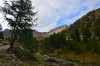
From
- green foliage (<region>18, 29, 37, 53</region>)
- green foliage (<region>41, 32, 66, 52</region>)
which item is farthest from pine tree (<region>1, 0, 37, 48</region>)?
green foliage (<region>41, 32, 66, 52</region>)

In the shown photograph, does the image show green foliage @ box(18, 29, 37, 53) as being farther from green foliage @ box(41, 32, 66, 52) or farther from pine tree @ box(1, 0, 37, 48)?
green foliage @ box(41, 32, 66, 52)

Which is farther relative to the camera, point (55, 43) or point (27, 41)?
point (55, 43)

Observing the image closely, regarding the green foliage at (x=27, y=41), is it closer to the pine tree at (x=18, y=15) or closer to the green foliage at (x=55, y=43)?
the pine tree at (x=18, y=15)

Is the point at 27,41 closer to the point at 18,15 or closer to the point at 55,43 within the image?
the point at 18,15

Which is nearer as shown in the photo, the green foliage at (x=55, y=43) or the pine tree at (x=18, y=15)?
the pine tree at (x=18, y=15)

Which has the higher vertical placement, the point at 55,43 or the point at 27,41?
the point at 27,41

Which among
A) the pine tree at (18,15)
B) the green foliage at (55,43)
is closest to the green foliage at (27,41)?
the pine tree at (18,15)

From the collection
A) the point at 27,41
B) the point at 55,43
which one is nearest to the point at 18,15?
the point at 27,41

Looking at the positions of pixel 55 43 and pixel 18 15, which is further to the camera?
pixel 55 43

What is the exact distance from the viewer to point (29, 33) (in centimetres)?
2255

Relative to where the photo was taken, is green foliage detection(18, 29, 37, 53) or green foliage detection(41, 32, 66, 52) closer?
green foliage detection(18, 29, 37, 53)

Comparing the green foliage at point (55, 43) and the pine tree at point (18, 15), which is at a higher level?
the pine tree at point (18, 15)

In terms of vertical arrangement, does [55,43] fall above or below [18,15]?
below

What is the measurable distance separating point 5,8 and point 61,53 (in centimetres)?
7060
